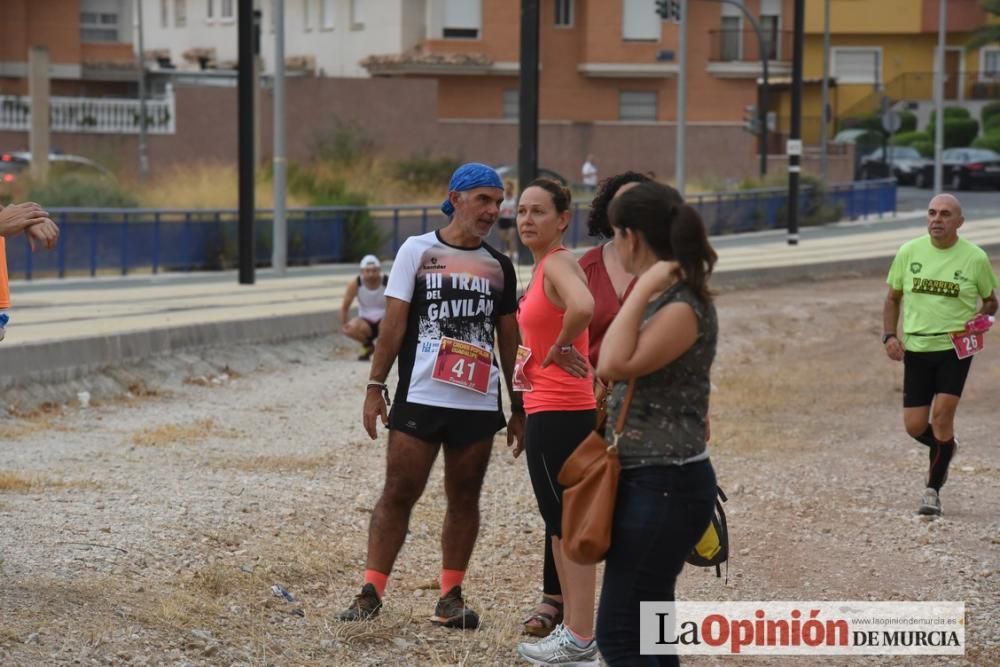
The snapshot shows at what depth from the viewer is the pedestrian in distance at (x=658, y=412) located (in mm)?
4996

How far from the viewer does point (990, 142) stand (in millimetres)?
64562

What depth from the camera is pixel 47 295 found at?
66.8 feet

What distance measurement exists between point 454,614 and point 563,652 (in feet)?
2.84

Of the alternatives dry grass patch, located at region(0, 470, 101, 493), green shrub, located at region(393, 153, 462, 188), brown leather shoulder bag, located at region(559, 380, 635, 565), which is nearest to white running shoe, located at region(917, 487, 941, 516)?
dry grass patch, located at region(0, 470, 101, 493)

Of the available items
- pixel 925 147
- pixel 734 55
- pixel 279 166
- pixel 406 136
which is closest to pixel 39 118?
pixel 279 166

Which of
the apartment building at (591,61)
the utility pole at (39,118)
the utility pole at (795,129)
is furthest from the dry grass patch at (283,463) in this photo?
the apartment building at (591,61)

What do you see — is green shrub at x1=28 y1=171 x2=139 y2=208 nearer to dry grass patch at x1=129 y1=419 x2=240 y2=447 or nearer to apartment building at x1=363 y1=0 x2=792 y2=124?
dry grass patch at x1=129 y1=419 x2=240 y2=447

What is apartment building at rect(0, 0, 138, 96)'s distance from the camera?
57.9 meters

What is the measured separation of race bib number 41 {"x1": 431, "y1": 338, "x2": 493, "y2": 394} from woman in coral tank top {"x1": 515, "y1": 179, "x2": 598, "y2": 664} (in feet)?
1.12

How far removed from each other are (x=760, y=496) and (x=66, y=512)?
4.09 metres

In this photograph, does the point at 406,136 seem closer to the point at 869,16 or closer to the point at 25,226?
the point at 869,16

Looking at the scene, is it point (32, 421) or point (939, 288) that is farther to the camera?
point (32, 421)

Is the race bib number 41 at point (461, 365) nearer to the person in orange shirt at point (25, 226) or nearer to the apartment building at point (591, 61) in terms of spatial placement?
the person in orange shirt at point (25, 226)

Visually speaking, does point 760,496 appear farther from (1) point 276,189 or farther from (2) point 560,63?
(2) point 560,63
